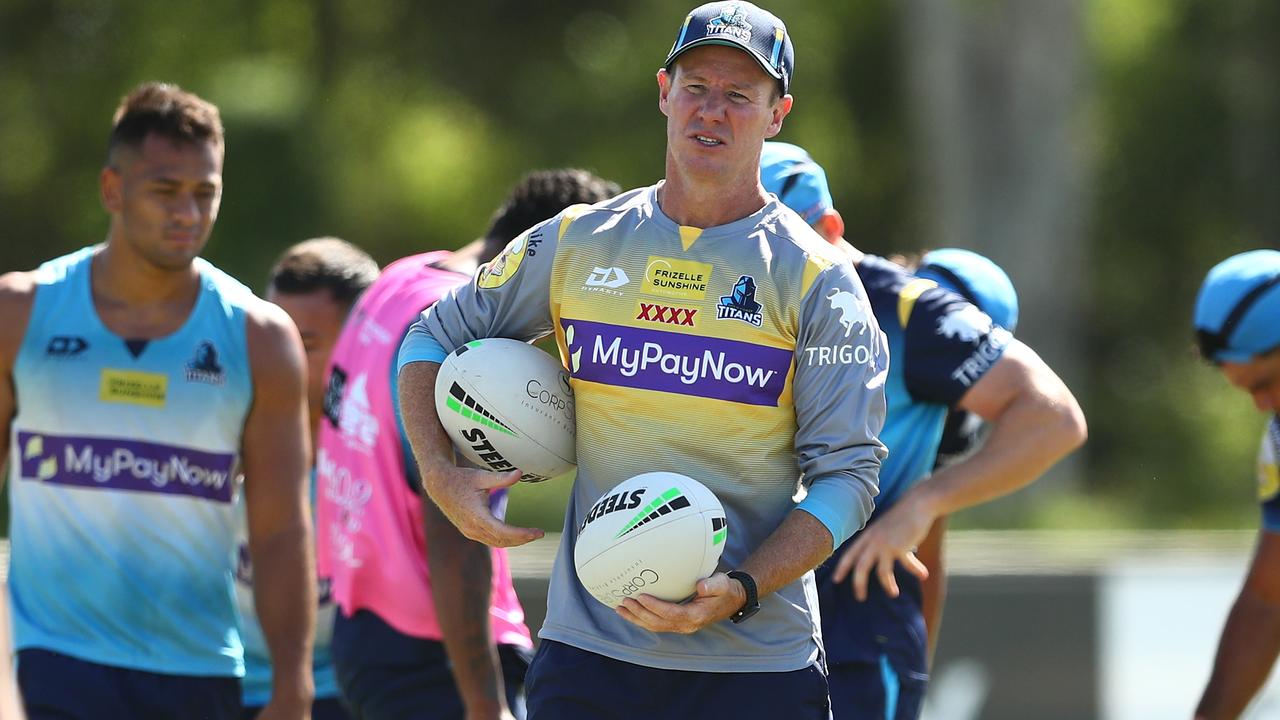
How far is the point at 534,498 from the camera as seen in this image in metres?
17.1

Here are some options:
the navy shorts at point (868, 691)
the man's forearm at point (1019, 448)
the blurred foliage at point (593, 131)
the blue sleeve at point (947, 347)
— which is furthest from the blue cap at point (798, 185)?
the blurred foliage at point (593, 131)

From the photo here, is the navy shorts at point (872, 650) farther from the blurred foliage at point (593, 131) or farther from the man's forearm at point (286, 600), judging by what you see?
the blurred foliage at point (593, 131)

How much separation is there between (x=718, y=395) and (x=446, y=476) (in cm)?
63

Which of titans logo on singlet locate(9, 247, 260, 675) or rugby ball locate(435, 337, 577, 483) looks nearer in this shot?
rugby ball locate(435, 337, 577, 483)

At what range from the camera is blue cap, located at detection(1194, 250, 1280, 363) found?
4969 millimetres

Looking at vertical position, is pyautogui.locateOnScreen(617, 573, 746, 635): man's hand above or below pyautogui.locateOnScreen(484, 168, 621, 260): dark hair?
below

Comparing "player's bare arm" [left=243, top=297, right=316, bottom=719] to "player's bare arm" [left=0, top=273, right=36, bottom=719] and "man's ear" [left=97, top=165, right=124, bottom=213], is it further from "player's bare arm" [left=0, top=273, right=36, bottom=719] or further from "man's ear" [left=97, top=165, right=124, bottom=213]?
"player's bare arm" [left=0, top=273, right=36, bottom=719]

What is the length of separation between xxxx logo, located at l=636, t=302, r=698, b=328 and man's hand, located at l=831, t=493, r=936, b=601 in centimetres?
100

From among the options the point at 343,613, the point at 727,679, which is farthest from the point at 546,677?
the point at 343,613

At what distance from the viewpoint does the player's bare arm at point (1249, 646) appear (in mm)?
5176

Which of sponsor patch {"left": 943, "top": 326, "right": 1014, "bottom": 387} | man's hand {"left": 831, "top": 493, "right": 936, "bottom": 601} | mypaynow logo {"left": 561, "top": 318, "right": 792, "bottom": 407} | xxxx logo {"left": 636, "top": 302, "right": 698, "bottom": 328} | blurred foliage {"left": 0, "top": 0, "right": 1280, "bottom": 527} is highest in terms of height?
xxxx logo {"left": 636, "top": 302, "right": 698, "bottom": 328}

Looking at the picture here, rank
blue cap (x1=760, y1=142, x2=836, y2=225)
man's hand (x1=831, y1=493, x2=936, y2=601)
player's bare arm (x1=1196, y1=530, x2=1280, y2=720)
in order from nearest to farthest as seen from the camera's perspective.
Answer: man's hand (x1=831, y1=493, x2=936, y2=601) < blue cap (x1=760, y1=142, x2=836, y2=225) < player's bare arm (x1=1196, y1=530, x2=1280, y2=720)

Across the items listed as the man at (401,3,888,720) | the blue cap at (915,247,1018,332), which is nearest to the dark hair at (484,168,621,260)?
the blue cap at (915,247,1018,332)

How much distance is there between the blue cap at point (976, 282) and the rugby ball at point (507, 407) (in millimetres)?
1627
